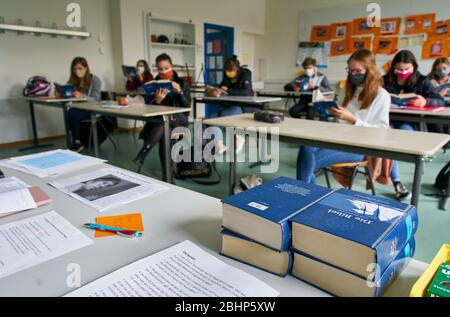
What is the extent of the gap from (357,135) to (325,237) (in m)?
1.49

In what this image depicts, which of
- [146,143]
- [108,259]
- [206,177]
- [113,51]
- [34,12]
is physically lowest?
[206,177]

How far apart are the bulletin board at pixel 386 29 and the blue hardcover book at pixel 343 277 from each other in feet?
22.7

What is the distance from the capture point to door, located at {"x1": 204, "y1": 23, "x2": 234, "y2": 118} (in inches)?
288

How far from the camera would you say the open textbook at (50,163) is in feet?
3.98

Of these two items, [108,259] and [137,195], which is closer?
[108,259]

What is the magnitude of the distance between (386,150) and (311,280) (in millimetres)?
1256

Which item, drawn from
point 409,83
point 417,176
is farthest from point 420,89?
point 417,176

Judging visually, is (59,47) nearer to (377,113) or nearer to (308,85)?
(308,85)

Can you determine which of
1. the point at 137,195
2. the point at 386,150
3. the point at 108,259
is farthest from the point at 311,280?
the point at 386,150

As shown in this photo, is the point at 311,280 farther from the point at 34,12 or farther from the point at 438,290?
the point at 34,12

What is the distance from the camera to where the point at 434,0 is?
600cm

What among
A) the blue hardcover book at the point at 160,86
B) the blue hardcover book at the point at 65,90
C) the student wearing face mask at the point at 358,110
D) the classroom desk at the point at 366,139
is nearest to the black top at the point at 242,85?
the blue hardcover book at the point at 160,86

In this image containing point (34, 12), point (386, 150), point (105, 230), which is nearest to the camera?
point (105, 230)

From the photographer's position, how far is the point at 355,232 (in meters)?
0.53
